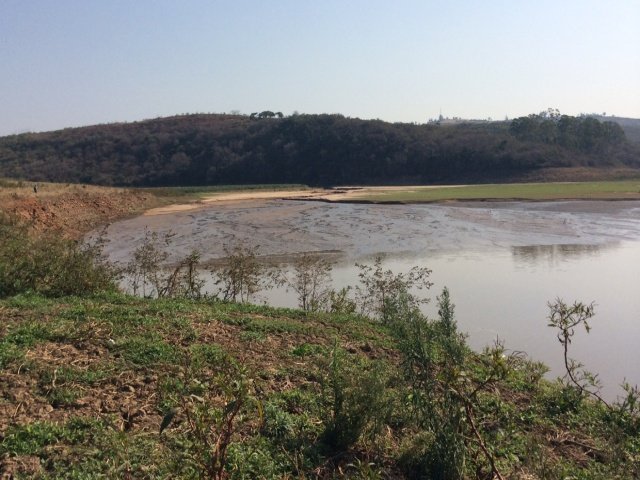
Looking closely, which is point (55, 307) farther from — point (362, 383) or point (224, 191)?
point (224, 191)

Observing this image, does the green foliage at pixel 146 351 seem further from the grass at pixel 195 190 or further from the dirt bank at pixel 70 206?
the grass at pixel 195 190

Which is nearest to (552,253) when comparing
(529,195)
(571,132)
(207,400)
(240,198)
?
(207,400)

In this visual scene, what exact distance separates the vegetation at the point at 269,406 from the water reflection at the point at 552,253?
10.7 meters

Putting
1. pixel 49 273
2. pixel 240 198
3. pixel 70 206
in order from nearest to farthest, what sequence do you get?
pixel 49 273, pixel 70 206, pixel 240 198

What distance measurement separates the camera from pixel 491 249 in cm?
2023

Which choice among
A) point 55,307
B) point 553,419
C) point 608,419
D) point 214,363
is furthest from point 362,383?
point 55,307

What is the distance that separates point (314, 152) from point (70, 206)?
4495cm

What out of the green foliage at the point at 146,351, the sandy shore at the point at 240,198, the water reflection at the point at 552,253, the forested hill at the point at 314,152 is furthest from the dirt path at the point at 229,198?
the green foliage at the point at 146,351

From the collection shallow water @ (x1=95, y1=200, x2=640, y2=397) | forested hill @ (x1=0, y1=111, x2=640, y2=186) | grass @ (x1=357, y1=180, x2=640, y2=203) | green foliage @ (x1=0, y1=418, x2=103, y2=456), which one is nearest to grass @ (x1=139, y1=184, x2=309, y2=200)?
shallow water @ (x1=95, y1=200, x2=640, y2=397)

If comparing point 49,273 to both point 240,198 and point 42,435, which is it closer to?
point 42,435

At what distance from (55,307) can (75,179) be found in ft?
208

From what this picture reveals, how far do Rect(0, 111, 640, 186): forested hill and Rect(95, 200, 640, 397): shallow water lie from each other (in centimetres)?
2734

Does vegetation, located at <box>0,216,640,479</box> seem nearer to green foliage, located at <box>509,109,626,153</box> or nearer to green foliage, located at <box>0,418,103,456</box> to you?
green foliage, located at <box>0,418,103,456</box>

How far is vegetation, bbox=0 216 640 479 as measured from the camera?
388 centimetres
